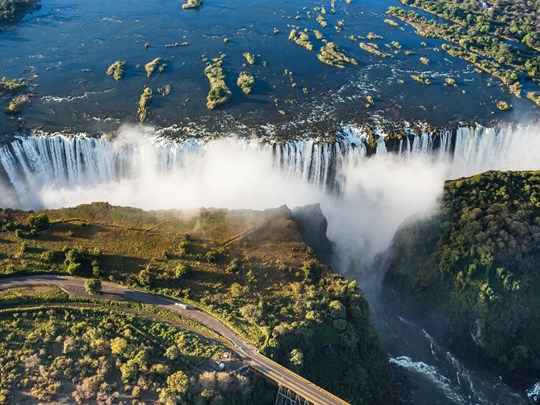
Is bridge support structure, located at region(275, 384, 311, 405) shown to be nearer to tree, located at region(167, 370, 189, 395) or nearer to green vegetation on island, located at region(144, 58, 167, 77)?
tree, located at region(167, 370, 189, 395)

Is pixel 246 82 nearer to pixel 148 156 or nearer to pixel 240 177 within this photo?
pixel 240 177

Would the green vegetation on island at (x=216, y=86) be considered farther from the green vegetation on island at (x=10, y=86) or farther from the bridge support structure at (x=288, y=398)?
the bridge support structure at (x=288, y=398)

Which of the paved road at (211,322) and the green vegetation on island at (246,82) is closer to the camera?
the paved road at (211,322)

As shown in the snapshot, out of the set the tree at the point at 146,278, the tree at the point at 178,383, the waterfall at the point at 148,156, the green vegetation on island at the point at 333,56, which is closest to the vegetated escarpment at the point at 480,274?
the waterfall at the point at 148,156

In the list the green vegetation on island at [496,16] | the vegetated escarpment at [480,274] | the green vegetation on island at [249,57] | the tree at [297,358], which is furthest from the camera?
the green vegetation on island at [496,16]

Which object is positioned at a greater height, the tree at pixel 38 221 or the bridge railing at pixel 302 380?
the tree at pixel 38 221

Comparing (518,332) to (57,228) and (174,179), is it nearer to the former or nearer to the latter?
(174,179)

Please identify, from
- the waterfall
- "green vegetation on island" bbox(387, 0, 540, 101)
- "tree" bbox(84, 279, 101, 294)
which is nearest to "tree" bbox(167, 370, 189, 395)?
"tree" bbox(84, 279, 101, 294)
